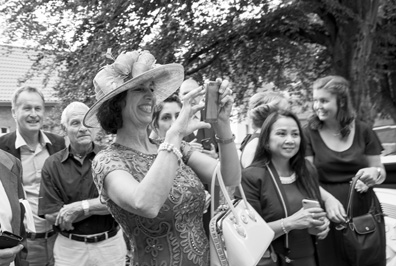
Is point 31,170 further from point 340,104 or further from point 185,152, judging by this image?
point 340,104

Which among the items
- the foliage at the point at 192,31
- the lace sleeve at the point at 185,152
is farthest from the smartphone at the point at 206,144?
the foliage at the point at 192,31

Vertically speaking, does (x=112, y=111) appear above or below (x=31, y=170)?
above

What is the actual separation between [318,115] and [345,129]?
213 mm

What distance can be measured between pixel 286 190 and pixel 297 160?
23 cm

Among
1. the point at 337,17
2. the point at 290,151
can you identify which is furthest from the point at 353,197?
the point at 337,17

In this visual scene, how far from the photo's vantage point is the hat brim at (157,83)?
237 centimetres

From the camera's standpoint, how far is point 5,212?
2543 millimetres

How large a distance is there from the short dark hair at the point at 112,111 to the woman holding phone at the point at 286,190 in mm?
1096

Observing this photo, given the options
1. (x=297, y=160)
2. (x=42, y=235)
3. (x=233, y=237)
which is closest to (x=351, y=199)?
(x=297, y=160)

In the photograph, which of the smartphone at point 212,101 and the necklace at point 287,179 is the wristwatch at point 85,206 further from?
the smartphone at point 212,101

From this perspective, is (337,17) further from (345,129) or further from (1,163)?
(1,163)

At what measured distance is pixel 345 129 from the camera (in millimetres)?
3895

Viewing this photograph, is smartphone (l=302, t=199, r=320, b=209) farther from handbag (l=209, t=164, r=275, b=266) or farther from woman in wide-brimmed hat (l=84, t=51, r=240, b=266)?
woman in wide-brimmed hat (l=84, t=51, r=240, b=266)

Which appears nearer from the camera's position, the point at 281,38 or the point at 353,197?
the point at 353,197
